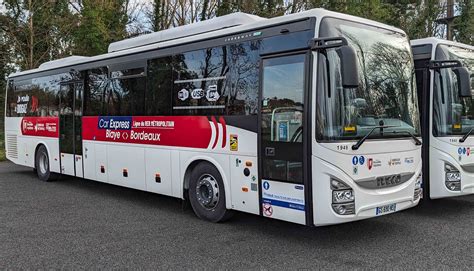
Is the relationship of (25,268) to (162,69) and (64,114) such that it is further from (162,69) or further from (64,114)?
(64,114)

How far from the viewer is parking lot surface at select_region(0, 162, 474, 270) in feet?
17.9

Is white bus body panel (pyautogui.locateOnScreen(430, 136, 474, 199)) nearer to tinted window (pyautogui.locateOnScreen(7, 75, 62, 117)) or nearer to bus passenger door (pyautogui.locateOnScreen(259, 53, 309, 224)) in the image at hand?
bus passenger door (pyautogui.locateOnScreen(259, 53, 309, 224))

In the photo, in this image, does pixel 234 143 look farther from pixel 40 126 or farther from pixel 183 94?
pixel 40 126

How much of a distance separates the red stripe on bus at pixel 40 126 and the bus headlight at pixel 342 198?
8.14 metres

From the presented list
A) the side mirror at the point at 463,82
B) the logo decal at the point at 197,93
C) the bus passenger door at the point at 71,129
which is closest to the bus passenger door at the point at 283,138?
the logo decal at the point at 197,93

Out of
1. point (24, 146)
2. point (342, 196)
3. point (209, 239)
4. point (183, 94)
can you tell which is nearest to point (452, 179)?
point (342, 196)

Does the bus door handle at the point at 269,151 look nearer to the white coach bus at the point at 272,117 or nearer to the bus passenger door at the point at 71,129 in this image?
the white coach bus at the point at 272,117

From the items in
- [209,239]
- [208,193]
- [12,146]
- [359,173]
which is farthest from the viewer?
[12,146]

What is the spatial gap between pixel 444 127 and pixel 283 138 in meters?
3.26

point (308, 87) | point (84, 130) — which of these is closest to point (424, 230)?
point (308, 87)

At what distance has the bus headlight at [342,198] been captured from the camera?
18.3ft

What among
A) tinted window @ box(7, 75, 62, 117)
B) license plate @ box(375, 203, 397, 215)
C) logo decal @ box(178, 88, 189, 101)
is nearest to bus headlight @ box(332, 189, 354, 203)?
license plate @ box(375, 203, 397, 215)

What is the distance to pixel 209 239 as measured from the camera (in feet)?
21.0

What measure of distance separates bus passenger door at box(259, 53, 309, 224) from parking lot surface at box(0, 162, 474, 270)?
59 centimetres
